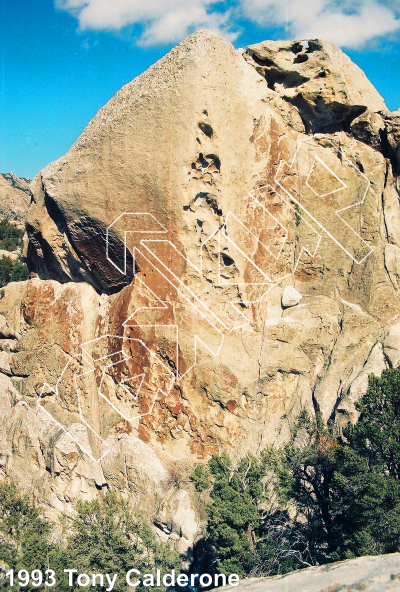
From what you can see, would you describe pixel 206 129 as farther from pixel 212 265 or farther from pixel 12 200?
pixel 12 200

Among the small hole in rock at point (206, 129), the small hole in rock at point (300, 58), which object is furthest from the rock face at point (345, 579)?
the small hole in rock at point (300, 58)

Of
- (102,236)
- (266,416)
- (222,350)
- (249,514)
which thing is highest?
(102,236)

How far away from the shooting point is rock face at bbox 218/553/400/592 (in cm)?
522

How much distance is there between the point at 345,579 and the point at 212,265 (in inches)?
425

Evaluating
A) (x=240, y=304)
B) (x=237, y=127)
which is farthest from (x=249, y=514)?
(x=237, y=127)

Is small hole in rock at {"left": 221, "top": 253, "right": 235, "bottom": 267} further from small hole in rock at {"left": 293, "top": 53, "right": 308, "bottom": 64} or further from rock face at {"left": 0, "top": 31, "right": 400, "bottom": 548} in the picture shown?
small hole in rock at {"left": 293, "top": 53, "right": 308, "bottom": 64}

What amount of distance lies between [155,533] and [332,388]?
6.66 metres

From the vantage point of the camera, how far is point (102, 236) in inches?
633

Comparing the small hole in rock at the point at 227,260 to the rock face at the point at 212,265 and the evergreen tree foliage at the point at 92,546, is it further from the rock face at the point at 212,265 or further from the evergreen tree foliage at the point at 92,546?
the evergreen tree foliage at the point at 92,546

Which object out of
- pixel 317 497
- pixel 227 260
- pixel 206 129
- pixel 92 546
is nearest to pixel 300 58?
pixel 206 129

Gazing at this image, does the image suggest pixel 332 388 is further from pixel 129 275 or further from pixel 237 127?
pixel 237 127
